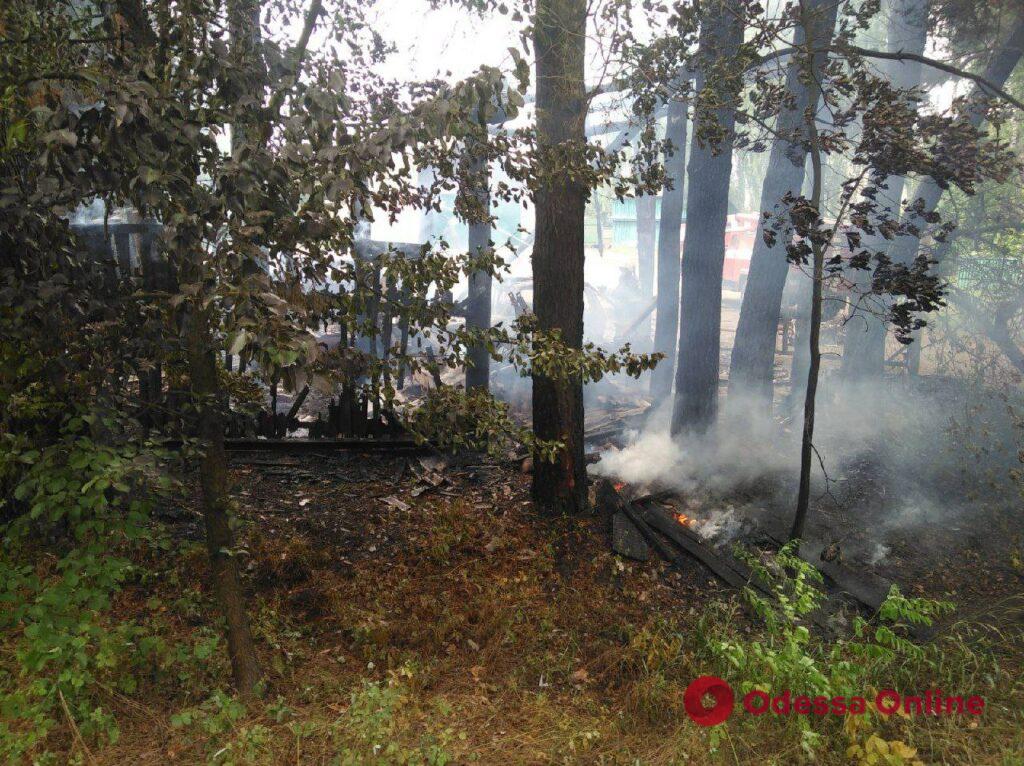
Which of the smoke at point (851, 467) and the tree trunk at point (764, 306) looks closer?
the smoke at point (851, 467)

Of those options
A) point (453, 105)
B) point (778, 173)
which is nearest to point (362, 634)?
point (453, 105)

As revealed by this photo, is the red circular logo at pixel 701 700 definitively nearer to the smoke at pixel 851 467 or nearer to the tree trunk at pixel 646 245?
the smoke at pixel 851 467

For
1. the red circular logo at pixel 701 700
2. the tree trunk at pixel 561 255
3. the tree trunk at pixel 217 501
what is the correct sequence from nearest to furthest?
the tree trunk at pixel 217 501 → the red circular logo at pixel 701 700 → the tree trunk at pixel 561 255

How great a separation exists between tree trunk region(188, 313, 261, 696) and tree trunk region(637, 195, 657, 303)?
2404 centimetres

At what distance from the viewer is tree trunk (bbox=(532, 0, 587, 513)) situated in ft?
21.3

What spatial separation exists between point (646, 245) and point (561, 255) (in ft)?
74.5

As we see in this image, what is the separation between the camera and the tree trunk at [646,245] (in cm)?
2745

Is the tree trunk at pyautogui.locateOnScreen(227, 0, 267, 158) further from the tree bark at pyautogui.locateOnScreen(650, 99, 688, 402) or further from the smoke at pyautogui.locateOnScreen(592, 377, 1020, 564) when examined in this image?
the tree bark at pyautogui.locateOnScreen(650, 99, 688, 402)

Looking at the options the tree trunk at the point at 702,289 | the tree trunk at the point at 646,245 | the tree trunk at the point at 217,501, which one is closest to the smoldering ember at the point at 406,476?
the tree trunk at the point at 217,501

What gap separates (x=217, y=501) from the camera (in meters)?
3.80

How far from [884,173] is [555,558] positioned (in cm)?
504

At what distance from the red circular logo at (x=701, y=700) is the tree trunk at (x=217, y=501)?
2.83m

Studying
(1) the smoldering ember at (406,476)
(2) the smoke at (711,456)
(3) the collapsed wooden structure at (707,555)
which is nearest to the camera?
(1) the smoldering ember at (406,476)

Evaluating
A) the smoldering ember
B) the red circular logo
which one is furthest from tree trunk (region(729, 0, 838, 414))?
the red circular logo
